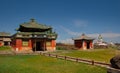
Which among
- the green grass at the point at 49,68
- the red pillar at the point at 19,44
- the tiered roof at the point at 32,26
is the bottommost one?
the green grass at the point at 49,68

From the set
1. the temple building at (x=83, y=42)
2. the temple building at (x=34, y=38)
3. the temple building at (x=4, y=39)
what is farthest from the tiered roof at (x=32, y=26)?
the temple building at (x=4, y=39)

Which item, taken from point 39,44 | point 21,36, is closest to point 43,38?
point 39,44

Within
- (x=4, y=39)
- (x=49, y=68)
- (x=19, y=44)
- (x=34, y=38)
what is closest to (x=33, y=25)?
(x=34, y=38)

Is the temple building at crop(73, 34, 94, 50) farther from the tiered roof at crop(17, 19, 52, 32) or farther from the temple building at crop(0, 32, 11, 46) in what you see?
the temple building at crop(0, 32, 11, 46)

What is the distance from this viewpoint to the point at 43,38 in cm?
5184

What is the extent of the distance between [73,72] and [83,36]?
4846cm

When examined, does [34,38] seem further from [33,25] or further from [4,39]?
[4,39]

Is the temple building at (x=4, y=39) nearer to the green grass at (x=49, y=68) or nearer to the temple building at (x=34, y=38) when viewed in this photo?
the temple building at (x=34, y=38)

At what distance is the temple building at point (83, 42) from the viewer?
64562mm

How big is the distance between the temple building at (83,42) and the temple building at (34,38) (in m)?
14.5

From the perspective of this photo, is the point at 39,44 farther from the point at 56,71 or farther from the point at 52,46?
the point at 56,71

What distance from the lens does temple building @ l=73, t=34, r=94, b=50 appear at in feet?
212

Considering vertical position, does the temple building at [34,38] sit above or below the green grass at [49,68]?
above

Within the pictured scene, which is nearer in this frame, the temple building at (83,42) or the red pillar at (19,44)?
the red pillar at (19,44)
